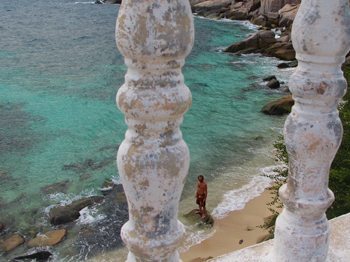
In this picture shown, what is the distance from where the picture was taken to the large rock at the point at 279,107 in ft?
74.2

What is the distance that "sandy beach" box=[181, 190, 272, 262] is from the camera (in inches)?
483

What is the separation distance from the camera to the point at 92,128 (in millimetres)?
22766

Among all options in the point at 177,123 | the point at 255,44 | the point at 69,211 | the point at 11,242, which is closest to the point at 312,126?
the point at 177,123

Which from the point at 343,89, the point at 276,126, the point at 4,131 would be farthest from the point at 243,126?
the point at 343,89

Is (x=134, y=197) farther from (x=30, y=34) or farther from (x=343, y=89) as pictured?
(x=30, y=34)

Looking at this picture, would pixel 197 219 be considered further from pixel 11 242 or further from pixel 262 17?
pixel 262 17

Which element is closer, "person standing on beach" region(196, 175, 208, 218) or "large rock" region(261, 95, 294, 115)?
"person standing on beach" region(196, 175, 208, 218)

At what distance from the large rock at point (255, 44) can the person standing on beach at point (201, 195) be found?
24.6 meters

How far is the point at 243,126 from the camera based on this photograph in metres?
22.0

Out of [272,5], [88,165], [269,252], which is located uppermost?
[269,252]

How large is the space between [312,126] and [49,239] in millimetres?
11898

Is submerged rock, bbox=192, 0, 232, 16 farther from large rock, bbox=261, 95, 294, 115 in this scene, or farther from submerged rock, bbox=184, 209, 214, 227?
submerged rock, bbox=184, 209, 214, 227

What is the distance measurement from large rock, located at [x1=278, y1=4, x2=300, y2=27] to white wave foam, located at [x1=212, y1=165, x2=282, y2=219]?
28.8m

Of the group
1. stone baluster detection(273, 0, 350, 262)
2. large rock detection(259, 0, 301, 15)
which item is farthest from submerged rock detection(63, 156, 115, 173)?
large rock detection(259, 0, 301, 15)
